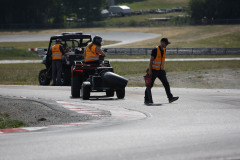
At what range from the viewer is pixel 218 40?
67000 mm

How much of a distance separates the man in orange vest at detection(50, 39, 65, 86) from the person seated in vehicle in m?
4.76

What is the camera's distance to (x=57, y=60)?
20.5 metres

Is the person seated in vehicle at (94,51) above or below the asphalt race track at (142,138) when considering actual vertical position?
above

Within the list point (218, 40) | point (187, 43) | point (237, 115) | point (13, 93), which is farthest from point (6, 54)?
point (237, 115)

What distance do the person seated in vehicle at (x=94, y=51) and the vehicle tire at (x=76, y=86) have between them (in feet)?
2.04

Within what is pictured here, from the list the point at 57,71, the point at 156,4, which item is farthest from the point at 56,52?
the point at 156,4

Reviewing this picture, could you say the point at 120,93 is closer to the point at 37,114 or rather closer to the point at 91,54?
the point at 91,54

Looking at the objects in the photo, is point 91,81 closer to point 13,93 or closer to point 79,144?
point 13,93

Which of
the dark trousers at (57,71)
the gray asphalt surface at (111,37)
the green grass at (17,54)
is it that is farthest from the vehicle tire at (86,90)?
the gray asphalt surface at (111,37)

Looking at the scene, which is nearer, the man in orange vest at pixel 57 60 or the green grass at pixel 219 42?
the man in orange vest at pixel 57 60

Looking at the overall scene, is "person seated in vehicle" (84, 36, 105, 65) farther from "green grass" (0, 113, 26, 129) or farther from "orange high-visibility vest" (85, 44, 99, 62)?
"green grass" (0, 113, 26, 129)

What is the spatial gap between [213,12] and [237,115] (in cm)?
8057

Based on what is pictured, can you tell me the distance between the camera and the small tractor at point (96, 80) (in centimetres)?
1465

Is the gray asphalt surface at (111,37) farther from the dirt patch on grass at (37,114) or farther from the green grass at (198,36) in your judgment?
the dirt patch on grass at (37,114)
